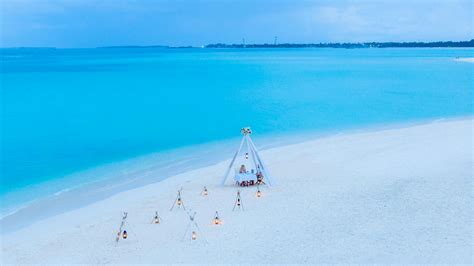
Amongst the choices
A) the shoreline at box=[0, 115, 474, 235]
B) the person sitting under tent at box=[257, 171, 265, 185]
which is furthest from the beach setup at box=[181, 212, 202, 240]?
the shoreline at box=[0, 115, 474, 235]

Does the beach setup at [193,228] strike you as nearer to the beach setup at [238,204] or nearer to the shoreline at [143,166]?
the beach setup at [238,204]

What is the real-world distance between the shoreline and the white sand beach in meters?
0.73

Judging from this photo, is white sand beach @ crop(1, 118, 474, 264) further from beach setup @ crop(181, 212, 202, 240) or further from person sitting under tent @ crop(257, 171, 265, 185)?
person sitting under tent @ crop(257, 171, 265, 185)

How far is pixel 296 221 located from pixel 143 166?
40.7 feet

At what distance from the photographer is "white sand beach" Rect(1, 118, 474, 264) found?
1323 cm

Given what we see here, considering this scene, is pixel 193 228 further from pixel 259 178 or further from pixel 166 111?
pixel 166 111

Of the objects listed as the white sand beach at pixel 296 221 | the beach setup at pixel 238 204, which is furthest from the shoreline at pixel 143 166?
the beach setup at pixel 238 204

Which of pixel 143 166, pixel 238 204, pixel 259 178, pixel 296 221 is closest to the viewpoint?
pixel 296 221

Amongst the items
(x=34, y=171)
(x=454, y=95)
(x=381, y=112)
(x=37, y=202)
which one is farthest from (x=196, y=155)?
(x=454, y=95)

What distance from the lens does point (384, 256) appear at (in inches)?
506

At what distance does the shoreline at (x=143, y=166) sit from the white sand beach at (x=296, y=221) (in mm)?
732

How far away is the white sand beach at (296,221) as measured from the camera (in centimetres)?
1323

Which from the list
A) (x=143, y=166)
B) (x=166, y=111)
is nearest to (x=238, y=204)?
(x=143, y=166)

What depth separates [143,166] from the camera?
2584 cm
